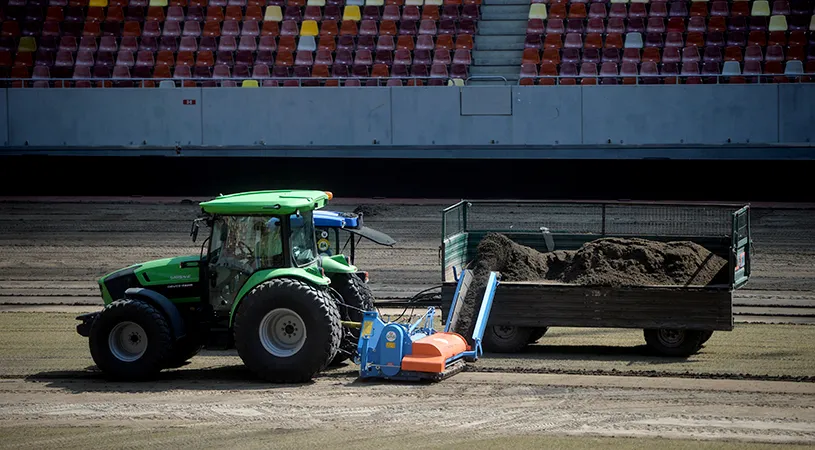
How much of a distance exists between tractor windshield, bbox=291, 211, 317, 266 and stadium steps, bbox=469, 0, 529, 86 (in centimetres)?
1537

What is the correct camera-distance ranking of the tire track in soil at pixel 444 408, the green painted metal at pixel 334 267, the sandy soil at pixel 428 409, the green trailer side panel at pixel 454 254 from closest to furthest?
the sandy soil at pixel 428 409, the tire track in soil at pixel 444 408, the green painted metal at pixel 334 267, the green trailer side panel at pixel 454 254

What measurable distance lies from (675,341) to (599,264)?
1204mm

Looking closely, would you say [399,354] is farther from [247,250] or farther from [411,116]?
[411,116]

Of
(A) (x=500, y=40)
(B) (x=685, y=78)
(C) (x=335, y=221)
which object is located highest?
(A) (x=500, y=40)

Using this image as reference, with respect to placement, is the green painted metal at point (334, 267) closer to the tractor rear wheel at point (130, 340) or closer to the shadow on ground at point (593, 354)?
the tractor rear wheel at point (130, 340)

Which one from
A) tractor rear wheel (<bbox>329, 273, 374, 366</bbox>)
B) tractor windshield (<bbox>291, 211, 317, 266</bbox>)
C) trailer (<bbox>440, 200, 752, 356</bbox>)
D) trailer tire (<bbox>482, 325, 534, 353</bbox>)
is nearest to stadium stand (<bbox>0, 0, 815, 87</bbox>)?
trailer (<bbox>440, 200, 752, 356</bbox>)

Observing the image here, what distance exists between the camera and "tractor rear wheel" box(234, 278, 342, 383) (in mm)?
10508

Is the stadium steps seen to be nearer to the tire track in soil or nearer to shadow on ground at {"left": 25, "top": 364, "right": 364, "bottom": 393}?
shadow on ground at {"left": 25, "top": 364, "right": 364, "bottom": 393}

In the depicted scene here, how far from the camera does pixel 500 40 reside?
1083 inches

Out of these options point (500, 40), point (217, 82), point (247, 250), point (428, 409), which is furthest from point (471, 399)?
point (500, 40)

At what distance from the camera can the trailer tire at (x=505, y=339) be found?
41.8 feet

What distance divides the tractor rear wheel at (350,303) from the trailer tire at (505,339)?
1794 mm

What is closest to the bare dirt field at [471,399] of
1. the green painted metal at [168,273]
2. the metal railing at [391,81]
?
the green painted metal at [168,273]

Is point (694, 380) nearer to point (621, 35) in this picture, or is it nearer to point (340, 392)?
point (340, 392)
